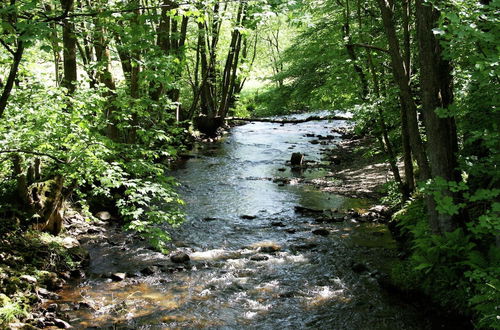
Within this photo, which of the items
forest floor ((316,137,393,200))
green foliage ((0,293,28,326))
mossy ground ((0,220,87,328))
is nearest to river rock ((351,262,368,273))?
forest floor ((316,137,393,200))

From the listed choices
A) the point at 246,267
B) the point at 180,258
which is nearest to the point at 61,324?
the point at 180,258

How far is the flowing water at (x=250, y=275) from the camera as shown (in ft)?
21.3

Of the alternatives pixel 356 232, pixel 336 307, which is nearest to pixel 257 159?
pixel 356 232

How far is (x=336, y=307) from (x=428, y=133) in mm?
3143

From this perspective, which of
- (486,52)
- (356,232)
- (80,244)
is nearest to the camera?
(486,52)

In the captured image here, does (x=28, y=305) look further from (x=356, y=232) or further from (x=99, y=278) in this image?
(x=356, y=232)

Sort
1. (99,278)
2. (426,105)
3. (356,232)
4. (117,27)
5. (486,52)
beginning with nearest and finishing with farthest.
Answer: (486,52), (117,27), (426,105), (99,278), (356,232)

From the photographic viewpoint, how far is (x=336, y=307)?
268 inches

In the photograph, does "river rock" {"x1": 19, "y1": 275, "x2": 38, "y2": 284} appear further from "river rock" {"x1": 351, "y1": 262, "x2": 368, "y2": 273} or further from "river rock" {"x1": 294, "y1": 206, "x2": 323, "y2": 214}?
"river rock" {"x1": 294, "y1": 206, "x2": 323, "y2": 214}

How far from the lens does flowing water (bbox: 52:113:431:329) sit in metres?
6.48

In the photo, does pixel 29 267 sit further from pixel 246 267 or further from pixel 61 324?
pixel 246 267

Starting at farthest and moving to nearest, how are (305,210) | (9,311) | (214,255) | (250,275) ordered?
1. (305,210)
2. (214,255)
3. (250,275)
4. (9,311)

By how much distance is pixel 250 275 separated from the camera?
8.02 m

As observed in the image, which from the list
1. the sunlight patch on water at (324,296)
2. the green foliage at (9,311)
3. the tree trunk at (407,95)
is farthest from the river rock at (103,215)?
the tree trunk at (407,95)
